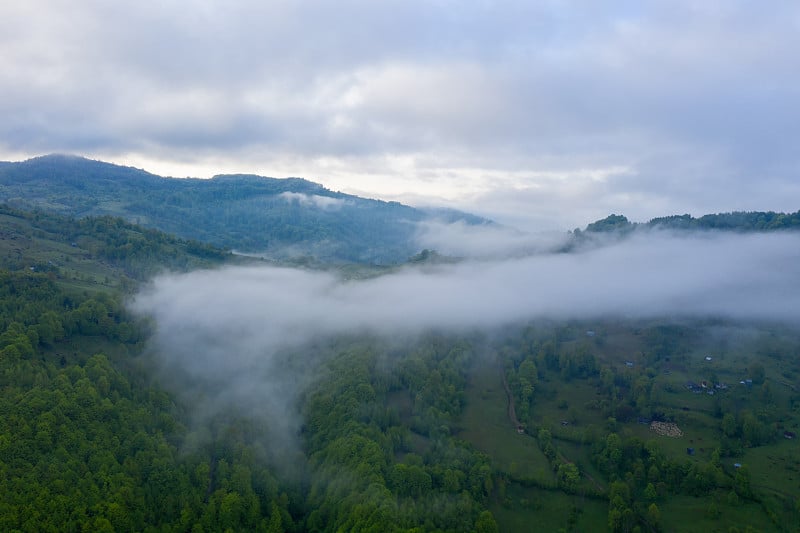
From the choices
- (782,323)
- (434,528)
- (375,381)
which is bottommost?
(434,528)

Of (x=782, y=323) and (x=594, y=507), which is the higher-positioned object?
(x=782, y=323)

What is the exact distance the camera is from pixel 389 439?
113312 millimetres

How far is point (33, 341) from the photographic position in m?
107

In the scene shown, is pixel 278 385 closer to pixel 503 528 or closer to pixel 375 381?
pixel 375 381

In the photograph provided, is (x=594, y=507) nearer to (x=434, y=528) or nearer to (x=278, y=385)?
(x=434, y=528)

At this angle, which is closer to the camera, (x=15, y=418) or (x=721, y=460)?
(x=15, y=418)

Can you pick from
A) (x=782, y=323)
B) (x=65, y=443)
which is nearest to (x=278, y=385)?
(x=65, y=443)

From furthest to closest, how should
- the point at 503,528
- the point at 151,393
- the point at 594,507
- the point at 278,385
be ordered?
the point at 278,385
the point at 151,393
the point at 594,507
the point at 503,528

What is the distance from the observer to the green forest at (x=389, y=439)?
86.8 m

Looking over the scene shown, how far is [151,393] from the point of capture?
370 feet

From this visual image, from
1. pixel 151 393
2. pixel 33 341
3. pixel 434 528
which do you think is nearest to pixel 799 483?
pixel 434 528

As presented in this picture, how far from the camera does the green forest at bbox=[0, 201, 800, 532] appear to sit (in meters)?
86.8

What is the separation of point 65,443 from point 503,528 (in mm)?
83130

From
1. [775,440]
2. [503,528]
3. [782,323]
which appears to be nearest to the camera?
[503,528]
